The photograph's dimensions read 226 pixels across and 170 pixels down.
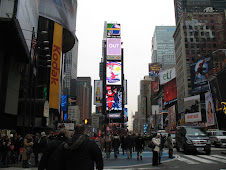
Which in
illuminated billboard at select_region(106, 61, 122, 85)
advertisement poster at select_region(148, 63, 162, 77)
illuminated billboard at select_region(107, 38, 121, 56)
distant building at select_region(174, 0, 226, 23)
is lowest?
illuminated billboard at select_region(106, 61, 122, 85)

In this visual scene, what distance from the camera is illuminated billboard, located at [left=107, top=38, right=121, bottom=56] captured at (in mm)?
106250

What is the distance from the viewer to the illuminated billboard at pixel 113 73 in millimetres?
102125

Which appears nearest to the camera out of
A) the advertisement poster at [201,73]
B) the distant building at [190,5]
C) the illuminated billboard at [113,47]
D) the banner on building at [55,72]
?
the banner on building at [55,72]

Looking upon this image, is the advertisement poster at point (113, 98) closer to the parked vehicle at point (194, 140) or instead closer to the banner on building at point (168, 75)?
the banner on building at point (168, 75)

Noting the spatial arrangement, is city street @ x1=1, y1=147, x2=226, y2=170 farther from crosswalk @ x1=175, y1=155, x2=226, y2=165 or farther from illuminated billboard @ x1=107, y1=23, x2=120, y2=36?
illuminated billboard @ x1=107, y1=23, x2=120, y2=36

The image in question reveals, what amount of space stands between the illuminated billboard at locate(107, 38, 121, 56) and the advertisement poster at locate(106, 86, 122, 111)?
16.2 metres

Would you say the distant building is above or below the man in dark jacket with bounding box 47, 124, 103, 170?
above

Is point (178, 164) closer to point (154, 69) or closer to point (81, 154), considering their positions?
point (81, 154)

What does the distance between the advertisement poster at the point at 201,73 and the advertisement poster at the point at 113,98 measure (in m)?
37.7

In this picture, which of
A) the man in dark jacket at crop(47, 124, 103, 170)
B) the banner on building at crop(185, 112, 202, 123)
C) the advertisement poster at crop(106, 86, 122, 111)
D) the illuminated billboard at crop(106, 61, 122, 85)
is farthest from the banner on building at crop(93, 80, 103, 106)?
the man in dark jacket at crop(47, 124, 103, 170)

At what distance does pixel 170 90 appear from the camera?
389 feet

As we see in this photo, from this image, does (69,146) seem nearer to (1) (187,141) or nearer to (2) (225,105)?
(1) (187,141)

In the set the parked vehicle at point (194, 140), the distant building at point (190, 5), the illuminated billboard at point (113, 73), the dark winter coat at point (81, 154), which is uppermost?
the distant building at point (190, 5)

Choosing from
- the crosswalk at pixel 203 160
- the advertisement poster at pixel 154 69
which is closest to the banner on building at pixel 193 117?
the crosswalk at pixel 203 160
